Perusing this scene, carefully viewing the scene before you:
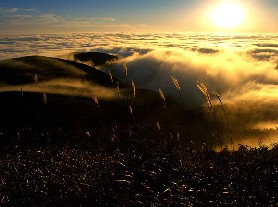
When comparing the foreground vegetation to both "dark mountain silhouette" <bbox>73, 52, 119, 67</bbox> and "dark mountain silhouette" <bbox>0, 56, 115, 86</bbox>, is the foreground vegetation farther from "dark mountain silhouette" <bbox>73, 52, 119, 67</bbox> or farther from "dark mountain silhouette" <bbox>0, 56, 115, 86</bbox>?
"dark mountain silhouette" <bbox>73, 52, 119, 67</bbox>

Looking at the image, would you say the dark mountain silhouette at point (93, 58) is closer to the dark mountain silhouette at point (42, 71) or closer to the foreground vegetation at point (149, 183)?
the dark mountain silhouette at point (42, 71)

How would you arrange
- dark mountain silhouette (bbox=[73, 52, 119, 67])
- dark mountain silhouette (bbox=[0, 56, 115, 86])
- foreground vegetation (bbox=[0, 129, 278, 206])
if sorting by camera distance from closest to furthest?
foreground vegetation (bbox=[0, 129, 278, 206])
dark mountain silhouette (bbox=[0, 56, 115, 86])
dark mountain silhouette (bbox=[73, 52, 119, 67])

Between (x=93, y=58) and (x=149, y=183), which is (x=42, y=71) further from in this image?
(x=93, y=58)

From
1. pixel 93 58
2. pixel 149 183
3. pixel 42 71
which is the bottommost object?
pixel 93 58

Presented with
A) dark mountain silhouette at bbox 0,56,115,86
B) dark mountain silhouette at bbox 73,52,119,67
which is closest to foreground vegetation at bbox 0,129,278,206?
dark mountain silhouette at bbox 0,56,115,86

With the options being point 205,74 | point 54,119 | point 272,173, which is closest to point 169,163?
point 272,173

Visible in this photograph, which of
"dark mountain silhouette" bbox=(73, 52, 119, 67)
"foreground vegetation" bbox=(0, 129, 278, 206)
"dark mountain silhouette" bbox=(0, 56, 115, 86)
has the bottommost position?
"dark mountain silhouette" bbox=(73, 52, 119, 67)

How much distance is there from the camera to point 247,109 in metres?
55.9

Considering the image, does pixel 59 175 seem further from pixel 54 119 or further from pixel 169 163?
pixel 54 119

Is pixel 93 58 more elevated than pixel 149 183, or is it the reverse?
pixel 149 183

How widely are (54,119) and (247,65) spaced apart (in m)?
125

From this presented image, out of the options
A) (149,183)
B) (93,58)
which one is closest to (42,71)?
(149,183)

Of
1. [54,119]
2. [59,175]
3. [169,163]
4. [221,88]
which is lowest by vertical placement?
[221,88]

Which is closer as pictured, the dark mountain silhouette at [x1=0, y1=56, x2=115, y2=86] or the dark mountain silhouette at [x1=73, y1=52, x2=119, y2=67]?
the dark mountain silhouette at [x1=0, y1=56, x2=115, y2=86]
